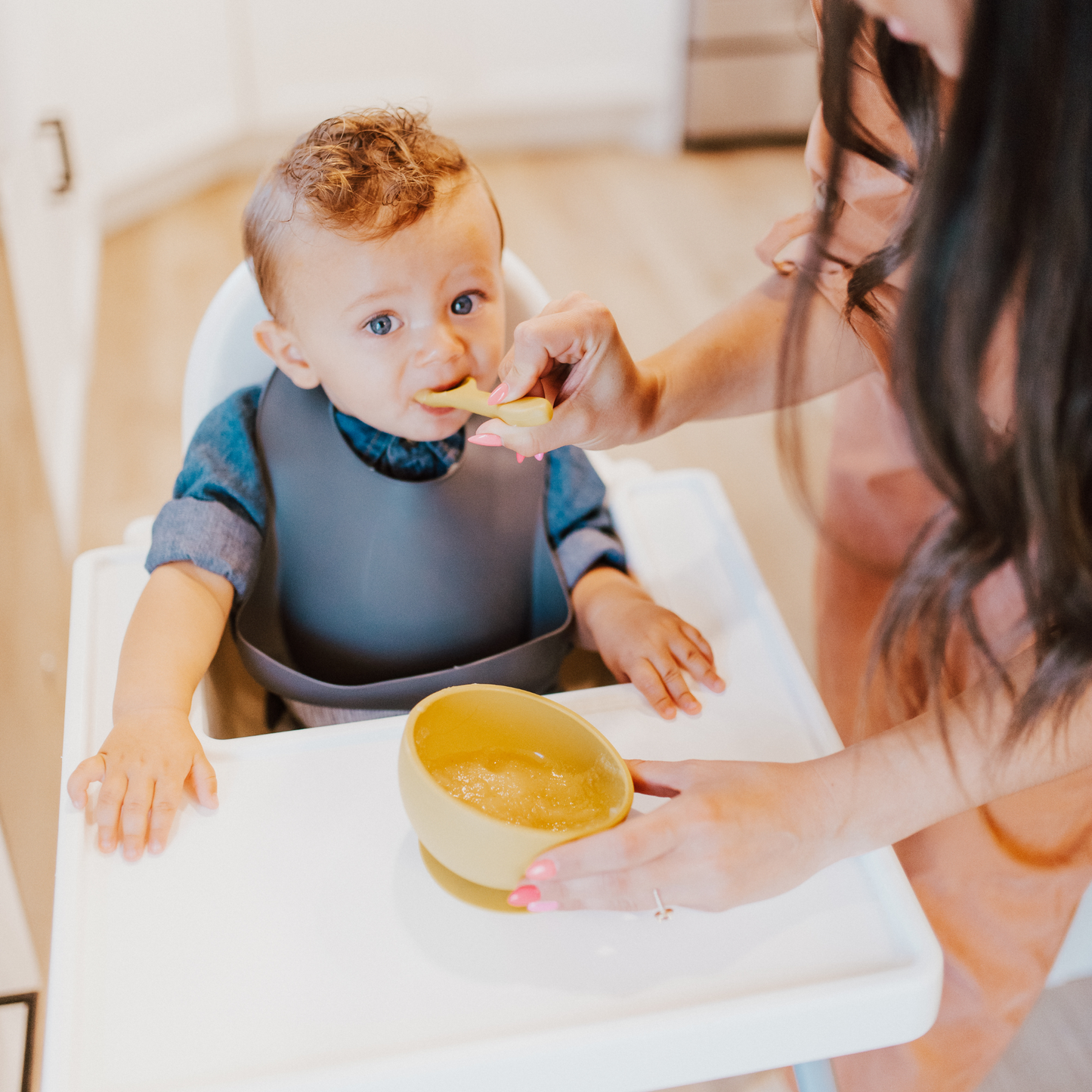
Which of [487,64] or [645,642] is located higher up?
[645,642]

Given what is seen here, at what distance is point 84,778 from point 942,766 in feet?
1.66

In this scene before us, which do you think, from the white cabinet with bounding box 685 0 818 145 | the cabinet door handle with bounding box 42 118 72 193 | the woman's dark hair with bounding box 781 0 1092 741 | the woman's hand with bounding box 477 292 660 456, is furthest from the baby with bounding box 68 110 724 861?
the white cabinet with bounding box 685 0 818 145

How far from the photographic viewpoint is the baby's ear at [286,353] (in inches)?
32.6

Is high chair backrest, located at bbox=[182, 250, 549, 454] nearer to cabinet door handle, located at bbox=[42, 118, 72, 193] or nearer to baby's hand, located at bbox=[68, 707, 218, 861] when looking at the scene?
baby's hand, located at bbox=[68, 707, 218, 861]

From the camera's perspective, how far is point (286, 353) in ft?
2.75

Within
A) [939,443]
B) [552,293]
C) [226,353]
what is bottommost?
[552,293]

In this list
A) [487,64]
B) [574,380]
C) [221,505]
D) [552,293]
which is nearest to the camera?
[574,380]

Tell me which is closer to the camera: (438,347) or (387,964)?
(387,964)

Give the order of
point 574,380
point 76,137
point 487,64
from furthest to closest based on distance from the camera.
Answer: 1. point 487,64
2. point 76,137
3. point 574,380

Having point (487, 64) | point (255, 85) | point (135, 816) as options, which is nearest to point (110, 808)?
point (135, 816)

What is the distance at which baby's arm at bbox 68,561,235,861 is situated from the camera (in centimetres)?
64

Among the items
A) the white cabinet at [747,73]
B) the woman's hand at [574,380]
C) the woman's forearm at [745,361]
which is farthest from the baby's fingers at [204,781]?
the white cabinet at [747,73]

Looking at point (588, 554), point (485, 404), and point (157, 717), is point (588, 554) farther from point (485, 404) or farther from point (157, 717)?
point (157, 717)

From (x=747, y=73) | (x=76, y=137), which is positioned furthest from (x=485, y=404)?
(x=747, y=73)
